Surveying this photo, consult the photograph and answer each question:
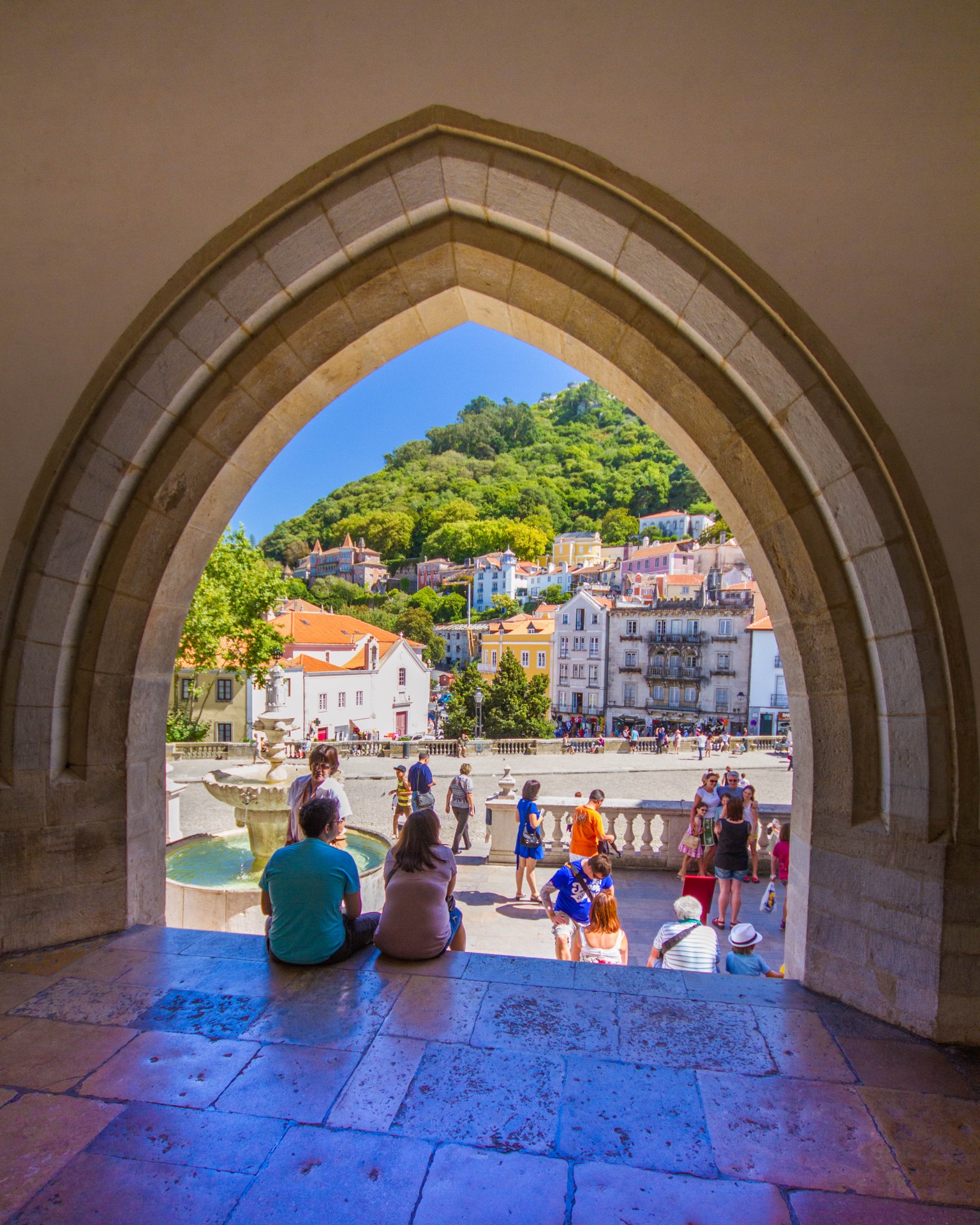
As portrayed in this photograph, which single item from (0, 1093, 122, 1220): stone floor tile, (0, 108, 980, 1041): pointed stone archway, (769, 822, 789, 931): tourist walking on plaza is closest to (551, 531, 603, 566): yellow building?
(769, 822, 789, 931): tourist walking on plaza

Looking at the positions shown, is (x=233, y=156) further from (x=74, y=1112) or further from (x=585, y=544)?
(x=585, y=544)

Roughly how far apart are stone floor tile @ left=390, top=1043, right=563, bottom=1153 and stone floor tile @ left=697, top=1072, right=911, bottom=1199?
443 mm

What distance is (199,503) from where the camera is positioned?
3.11m

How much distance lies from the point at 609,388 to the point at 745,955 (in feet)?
9.51

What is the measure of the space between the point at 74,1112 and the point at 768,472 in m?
3.00

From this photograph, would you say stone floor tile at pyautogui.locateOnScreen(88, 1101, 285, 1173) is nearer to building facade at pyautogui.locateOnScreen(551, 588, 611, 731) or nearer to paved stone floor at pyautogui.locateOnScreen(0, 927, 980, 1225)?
paved stone floor at pyautogui.locateOnScreen(0, 927, 980, 1225)

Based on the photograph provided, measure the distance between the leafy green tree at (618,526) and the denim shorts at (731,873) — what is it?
78.8m

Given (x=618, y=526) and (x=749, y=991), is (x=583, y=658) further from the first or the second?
(x=618, y=526)

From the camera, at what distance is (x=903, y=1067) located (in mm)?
2174

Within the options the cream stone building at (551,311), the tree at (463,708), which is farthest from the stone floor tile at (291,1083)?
the tree at (463,708)

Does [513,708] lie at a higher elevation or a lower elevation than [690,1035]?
lower

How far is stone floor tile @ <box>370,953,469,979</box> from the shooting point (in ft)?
8.68

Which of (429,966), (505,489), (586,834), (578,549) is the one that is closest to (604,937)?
(429,966)

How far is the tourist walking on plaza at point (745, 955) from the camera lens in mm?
3525
